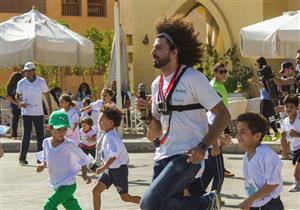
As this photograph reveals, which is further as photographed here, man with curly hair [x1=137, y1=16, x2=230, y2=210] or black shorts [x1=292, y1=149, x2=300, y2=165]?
black shorts [x1=292, y1=149, x2=300, y2=165]

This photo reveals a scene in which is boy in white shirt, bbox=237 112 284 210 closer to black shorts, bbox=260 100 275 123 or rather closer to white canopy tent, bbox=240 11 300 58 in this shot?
white canopy tent, bbox=240 11 300 58

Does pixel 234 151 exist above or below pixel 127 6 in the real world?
below

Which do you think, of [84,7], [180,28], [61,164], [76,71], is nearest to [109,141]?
[61,164]

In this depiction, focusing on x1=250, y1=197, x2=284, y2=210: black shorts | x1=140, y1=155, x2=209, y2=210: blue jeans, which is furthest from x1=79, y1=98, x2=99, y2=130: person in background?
x1=250, y1=197, x2=284, y2=210: black shorts

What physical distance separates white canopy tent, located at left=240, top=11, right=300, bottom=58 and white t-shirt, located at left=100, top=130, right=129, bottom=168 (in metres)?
8.37

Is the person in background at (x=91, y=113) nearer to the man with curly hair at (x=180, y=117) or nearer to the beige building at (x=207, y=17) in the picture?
the man with curly hair at (x=180, y=117)

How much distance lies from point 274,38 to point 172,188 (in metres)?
11.1

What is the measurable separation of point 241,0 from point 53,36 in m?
7.92

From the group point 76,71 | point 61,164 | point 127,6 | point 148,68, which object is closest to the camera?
point 61,164

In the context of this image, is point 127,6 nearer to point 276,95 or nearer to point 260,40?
point 260,40

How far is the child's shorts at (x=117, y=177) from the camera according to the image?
27.9 ft

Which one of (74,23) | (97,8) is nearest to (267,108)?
(74,23)

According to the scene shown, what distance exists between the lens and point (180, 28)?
21.0 feet

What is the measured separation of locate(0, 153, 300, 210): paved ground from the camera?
985 cm
